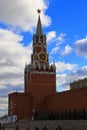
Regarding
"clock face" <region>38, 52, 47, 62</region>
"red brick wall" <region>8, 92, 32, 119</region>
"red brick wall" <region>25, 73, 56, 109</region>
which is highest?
"clock face" <region>38, 52, 47, 62</region>

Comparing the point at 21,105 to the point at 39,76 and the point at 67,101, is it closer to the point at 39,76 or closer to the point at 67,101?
the point at 39,76

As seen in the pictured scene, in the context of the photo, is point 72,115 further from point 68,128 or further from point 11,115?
point 11,115

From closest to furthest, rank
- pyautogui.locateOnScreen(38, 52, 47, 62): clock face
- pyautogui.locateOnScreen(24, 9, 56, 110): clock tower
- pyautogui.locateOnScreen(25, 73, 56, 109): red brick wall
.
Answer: pyautogui.locateOnScreen(25, 73, 56, 109): red brick wall < pyautogui.locateOnScreen(24, 9, 56, 110): clock tower < pyautogui.locateOnScreen(38, 52, 47, 62): clock face

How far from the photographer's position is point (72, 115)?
211 feet

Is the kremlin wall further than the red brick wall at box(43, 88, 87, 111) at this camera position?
Yes

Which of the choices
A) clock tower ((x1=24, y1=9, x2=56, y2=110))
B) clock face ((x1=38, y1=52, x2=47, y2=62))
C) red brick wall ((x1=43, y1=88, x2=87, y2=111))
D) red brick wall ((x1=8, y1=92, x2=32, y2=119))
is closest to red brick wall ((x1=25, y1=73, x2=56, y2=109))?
clock tower ((x1=24, y1=9, x2=56, y2=110))

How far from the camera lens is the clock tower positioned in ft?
277

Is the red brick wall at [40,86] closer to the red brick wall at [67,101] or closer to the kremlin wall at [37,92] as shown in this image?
the kremlin wall at [37,92]

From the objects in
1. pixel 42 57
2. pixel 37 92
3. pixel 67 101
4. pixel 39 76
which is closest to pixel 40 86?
pixel 37 92

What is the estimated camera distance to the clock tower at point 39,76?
84562mm

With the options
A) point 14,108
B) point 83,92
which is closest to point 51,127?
point 83,92

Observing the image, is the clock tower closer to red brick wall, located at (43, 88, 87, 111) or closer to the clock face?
the clock face

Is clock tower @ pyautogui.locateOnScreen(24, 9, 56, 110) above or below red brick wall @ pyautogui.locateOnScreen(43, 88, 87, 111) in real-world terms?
above

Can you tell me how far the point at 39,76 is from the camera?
3359 inches
